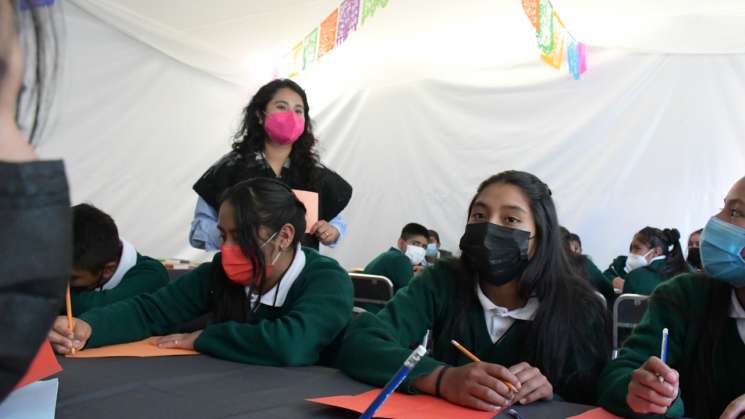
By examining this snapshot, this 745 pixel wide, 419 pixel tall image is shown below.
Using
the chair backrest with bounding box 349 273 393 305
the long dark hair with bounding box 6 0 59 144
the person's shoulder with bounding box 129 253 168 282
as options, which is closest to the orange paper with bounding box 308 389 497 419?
the long dark hair with bounding box 6 0 59 144

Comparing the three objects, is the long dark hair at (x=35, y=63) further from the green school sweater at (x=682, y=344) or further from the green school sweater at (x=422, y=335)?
the green school sweater at (x=682, y=344)

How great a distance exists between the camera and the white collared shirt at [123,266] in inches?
69.3

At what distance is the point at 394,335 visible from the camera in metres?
1.25

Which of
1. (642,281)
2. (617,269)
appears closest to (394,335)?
(642,281)

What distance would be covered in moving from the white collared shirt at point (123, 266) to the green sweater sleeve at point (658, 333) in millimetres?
1284

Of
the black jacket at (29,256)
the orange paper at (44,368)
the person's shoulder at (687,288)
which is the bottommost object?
the orange paper at (44,368)

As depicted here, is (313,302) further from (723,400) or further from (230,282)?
(723,400)

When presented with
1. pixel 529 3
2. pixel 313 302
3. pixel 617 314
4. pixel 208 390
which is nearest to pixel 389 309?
pixel 313 302

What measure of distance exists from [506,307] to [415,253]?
3143 mm

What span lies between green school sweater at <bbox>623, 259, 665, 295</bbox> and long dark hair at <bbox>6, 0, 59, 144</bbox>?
10.5 ft

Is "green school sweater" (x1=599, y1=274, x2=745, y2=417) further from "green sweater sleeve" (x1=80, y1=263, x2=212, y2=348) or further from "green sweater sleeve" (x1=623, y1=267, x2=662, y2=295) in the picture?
"green sweater sleeve" (x1=623, y1=267, x2=662, y2=295)

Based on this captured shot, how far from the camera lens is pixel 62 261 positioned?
33 centimetres

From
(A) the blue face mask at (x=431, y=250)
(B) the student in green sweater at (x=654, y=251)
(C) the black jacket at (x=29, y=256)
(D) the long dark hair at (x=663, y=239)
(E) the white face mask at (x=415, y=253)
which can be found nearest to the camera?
(C) the black jacket at (x=29, y=256)

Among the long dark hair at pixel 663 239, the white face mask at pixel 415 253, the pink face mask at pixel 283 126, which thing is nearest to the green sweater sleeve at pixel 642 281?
the long dark hair at pixel 663 239
